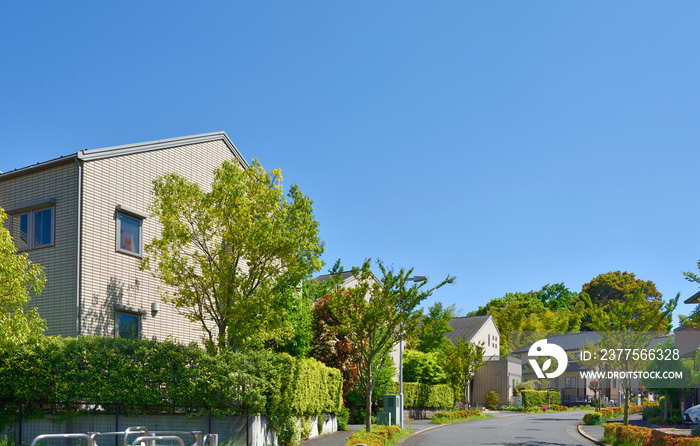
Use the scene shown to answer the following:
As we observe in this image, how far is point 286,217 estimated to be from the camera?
21844 mm

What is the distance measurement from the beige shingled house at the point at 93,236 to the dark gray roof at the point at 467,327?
4873 cm

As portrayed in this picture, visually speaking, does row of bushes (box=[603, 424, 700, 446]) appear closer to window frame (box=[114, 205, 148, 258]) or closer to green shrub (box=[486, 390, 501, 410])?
window frame (box=[114, 205, 148, 258])

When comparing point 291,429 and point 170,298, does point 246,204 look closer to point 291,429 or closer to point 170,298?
point 170,298

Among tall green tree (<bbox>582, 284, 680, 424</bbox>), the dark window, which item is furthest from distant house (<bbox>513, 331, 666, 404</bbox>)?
the dark window

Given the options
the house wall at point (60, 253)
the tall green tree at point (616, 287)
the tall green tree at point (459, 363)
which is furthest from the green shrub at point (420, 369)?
the tall green tree at point (616, 287)

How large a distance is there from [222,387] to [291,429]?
3.88 metres

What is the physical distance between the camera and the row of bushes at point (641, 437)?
727 inches

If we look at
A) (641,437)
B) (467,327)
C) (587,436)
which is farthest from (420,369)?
(467,327)

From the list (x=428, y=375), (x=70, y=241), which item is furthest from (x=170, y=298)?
(x=428, y=375)

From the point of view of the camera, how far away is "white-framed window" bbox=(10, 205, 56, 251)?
21.6m

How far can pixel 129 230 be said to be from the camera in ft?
75.3

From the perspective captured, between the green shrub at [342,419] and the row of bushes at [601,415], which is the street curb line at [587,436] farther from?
the green shrub at [342,419]

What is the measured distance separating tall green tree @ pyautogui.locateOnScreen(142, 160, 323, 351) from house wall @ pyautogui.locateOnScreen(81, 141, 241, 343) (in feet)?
3.26

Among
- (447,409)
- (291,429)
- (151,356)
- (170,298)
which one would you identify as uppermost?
(170,298)
